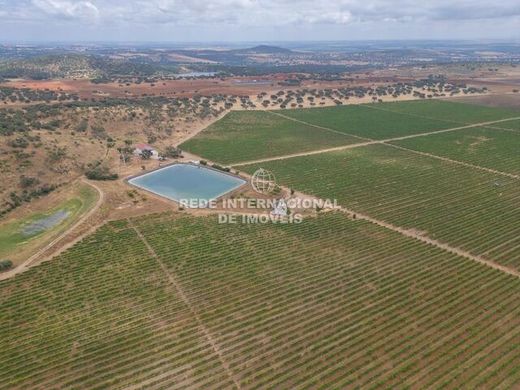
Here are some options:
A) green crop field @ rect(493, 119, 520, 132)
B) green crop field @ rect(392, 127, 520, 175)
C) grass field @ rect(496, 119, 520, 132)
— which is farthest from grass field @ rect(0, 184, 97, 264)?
grass field @ rect(496, 119, 520, 132)

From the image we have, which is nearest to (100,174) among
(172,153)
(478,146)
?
(172,153)

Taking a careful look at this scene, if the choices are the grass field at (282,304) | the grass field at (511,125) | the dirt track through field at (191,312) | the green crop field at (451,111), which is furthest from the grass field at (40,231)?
the grass field at (511,125)

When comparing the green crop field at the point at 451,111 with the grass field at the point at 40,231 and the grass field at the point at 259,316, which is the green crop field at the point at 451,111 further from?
the grass field at the point at 40,231

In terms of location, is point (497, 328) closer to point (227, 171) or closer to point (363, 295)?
point (363, 295)

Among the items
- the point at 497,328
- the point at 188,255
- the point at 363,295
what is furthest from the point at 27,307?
the point at 497,328

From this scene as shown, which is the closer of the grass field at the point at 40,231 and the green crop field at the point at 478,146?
the grass field at the point at 40,231
